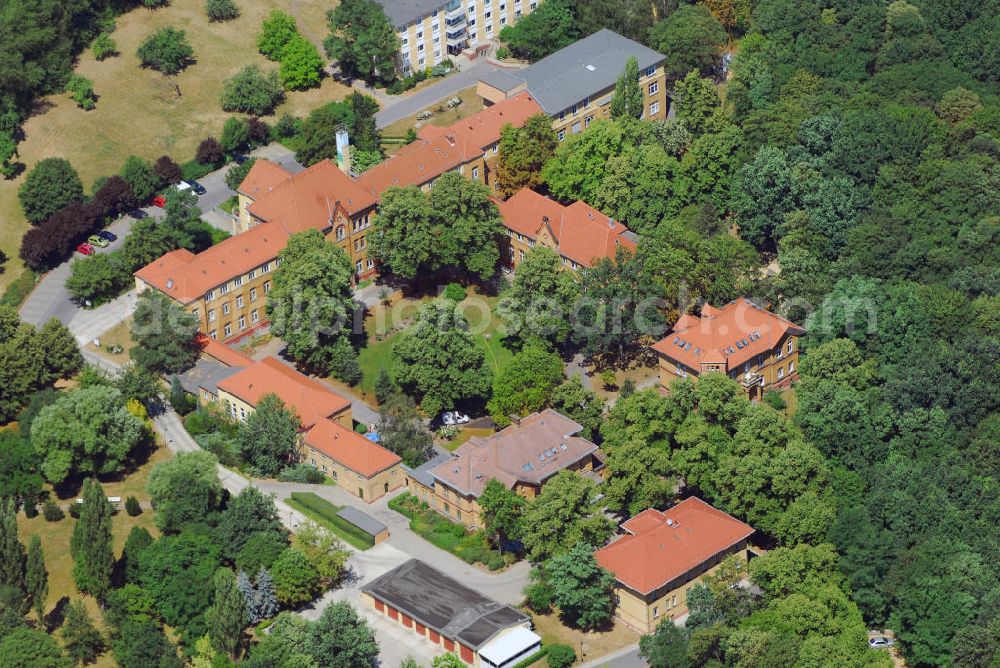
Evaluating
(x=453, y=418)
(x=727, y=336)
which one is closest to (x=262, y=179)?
(x=453, y=418)

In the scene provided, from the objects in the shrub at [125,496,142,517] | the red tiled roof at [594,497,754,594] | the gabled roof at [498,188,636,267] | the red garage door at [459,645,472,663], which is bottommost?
the red garage door at [459,645,472,663]

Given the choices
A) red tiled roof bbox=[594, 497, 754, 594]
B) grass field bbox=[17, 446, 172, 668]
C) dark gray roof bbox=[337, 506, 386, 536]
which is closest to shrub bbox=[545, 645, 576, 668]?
red tiled roof bbox=[594, 497, 754, 594]

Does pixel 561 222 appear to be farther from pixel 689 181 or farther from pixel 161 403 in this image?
pixel 161 403

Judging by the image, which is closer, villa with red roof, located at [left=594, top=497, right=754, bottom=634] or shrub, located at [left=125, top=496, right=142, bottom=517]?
villa with red roof, located at [left=594, top=497, right=754, bottom=634]

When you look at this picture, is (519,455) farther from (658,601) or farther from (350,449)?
(658,601)

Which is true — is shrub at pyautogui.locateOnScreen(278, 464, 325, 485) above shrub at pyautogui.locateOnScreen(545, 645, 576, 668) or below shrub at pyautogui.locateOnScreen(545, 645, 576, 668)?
above

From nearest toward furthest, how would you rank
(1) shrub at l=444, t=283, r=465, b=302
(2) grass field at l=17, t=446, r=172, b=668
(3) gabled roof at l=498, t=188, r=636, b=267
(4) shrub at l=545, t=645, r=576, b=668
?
(4) shrub at l=545, t=645, r=576, b=668
(2) grass field at l=17, t=446, r=172, b=668
(3) gabled roof at l=498, t=188, r=636, b=267
(1) shrub at l=444, t=283, r=465, b=302

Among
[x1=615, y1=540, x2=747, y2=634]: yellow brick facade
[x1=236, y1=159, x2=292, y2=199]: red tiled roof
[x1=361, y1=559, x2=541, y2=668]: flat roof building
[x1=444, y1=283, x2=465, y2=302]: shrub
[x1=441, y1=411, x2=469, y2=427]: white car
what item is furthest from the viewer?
[x1=236, y1=159, x2=292, y2=199]: red tiled roof

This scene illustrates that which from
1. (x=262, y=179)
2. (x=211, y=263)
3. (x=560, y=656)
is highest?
(x=262, y=179)

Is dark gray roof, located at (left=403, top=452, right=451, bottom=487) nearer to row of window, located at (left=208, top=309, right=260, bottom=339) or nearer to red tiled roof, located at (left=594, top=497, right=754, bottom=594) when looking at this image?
red tiled roof, located at (left=594, top=497, right=754, bottom=594)
